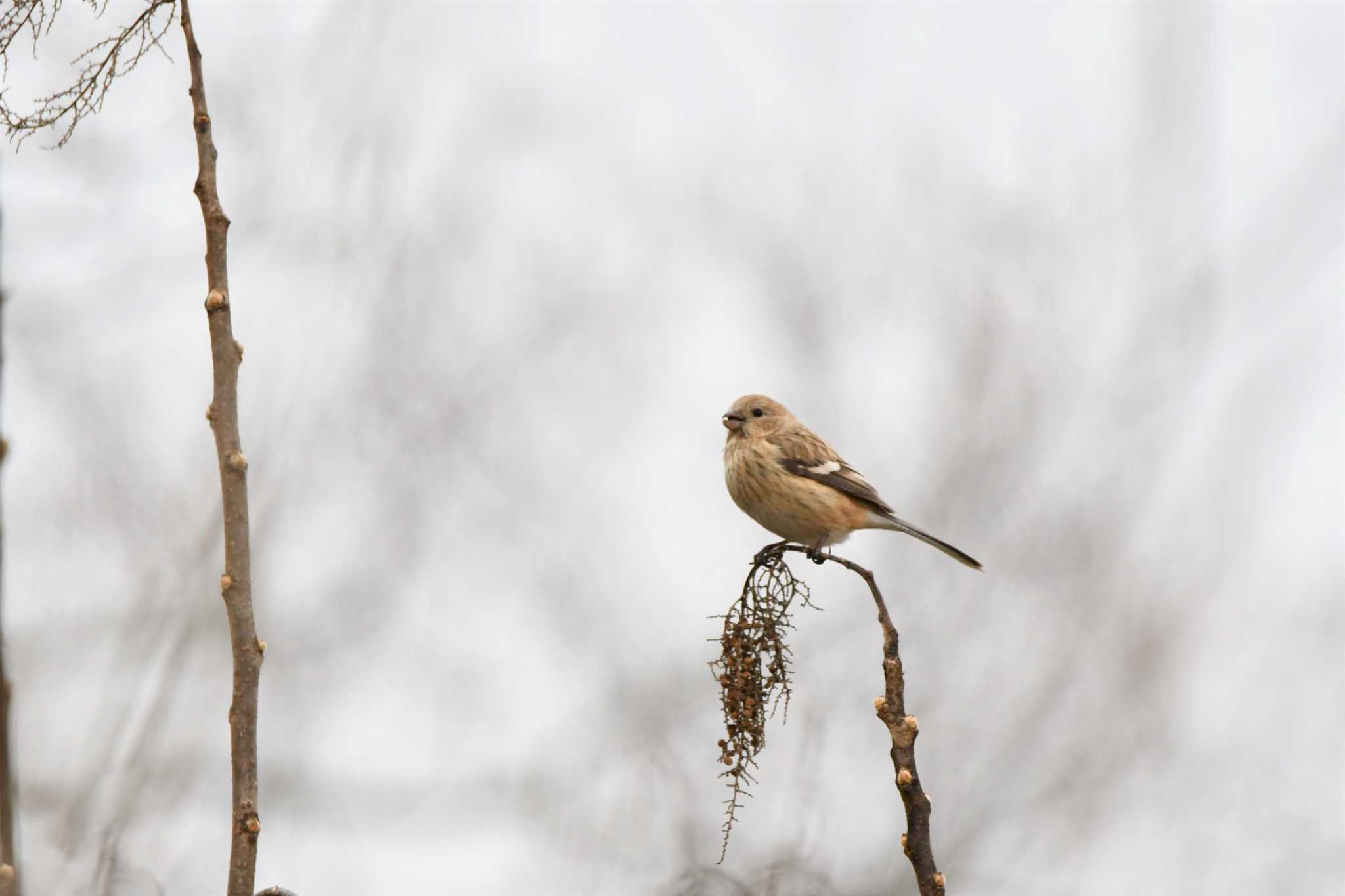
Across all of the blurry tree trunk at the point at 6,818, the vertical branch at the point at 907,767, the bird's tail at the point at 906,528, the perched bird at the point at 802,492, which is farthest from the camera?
the perched bird at the point at 802,492

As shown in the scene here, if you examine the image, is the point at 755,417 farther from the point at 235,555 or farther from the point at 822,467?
the point at 235,555

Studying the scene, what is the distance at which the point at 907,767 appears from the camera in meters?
1.96

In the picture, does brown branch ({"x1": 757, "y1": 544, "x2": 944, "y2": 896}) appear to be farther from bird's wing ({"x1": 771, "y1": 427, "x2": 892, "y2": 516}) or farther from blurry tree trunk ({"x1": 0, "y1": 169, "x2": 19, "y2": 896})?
bird's wing ({"x1": 771, "y1": 427, "x2": 892, "y2": 516})

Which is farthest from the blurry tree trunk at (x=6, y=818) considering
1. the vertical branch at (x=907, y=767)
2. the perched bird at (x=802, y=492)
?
the perched bird at (x=802, y=492)

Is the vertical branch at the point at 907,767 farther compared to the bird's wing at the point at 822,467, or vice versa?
the bird's wing at the point at 822,467

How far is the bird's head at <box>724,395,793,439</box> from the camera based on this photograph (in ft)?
20.6

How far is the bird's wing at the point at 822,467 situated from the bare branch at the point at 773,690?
2.88 m

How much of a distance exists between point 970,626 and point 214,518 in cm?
473

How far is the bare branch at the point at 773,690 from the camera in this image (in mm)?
1922

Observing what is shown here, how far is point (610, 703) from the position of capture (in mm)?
7480

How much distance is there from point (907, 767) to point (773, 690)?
590mm

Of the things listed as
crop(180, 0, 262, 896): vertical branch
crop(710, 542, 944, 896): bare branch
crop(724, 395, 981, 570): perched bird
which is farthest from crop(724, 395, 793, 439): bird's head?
crop(180, 0, 262, 896): vertical branch

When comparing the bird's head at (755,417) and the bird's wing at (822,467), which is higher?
the bird's head at (755,417)

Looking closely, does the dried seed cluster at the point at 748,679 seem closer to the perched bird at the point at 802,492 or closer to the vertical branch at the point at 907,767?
the vertical branch at the point at 907,767
